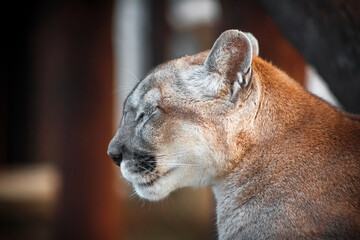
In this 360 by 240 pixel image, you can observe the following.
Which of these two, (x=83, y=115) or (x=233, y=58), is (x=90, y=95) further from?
(x=233, y=58)

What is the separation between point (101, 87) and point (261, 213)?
5530mm

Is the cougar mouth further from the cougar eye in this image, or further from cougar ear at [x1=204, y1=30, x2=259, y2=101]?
cougar ear at [x1=204, y1=30, x2=259, y2=101]

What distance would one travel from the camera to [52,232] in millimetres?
8969

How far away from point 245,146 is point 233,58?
1.81 feet

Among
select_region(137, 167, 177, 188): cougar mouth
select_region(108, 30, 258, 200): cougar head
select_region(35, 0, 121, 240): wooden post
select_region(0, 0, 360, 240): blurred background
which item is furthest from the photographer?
select_region(35, 0, 121, 240): wooden post

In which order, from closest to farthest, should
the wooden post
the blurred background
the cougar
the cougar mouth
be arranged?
the cougar → the cougar mouth → the blurred background → the wooden post

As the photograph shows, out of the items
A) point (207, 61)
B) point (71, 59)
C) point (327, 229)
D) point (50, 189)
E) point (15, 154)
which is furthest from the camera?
point (15, 154)

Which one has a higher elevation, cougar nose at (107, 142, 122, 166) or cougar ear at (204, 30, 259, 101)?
cougar ear at (204, 30, 259, 101)

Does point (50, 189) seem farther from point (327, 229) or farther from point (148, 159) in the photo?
point (327, 229)

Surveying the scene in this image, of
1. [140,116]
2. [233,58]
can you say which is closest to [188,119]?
[140,116]

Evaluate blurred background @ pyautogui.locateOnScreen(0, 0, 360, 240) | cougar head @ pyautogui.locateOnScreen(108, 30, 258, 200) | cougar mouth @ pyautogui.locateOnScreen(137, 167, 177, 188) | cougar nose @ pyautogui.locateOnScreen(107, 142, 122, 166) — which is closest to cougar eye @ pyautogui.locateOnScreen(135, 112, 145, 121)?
cougar head @ pyautogui.locateOnScreen(108, 30, 258, 200)

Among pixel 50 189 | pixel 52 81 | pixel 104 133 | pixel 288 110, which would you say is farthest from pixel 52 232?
pixel 288 110

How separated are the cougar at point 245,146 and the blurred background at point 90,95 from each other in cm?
50

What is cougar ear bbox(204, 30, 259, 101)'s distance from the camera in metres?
3.45
